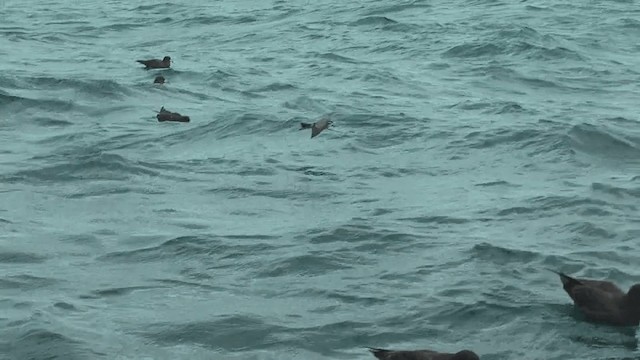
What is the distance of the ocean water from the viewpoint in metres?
11.4

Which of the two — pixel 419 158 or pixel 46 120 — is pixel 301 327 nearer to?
pixel 419 158

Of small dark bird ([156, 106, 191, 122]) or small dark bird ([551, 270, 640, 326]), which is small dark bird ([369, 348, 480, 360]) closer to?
small dark bird ([551, 270, 640, 326])

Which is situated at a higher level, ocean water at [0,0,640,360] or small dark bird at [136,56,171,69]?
ocean water at [0,0,640,360]

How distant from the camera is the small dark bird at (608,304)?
1141cm

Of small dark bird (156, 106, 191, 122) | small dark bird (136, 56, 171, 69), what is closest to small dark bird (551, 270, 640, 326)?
small dark bird (156, 106, 191, 122)

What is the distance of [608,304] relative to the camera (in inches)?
452

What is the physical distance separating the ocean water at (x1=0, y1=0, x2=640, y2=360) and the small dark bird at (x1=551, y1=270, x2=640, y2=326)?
4.6 inches

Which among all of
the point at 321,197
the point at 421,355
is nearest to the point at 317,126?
the point at 321,197

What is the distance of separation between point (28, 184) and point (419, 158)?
5.09 m

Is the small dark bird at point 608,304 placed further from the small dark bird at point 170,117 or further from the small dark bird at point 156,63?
the small dark bird at point 156,63

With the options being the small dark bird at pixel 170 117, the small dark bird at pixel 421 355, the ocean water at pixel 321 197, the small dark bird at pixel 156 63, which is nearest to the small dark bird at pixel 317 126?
the ocean water at pixel 321 197

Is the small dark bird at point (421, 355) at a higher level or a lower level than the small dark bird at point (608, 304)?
higher

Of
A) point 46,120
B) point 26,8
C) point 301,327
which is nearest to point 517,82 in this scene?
point 46,120

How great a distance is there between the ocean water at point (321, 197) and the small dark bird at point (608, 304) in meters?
0.12
